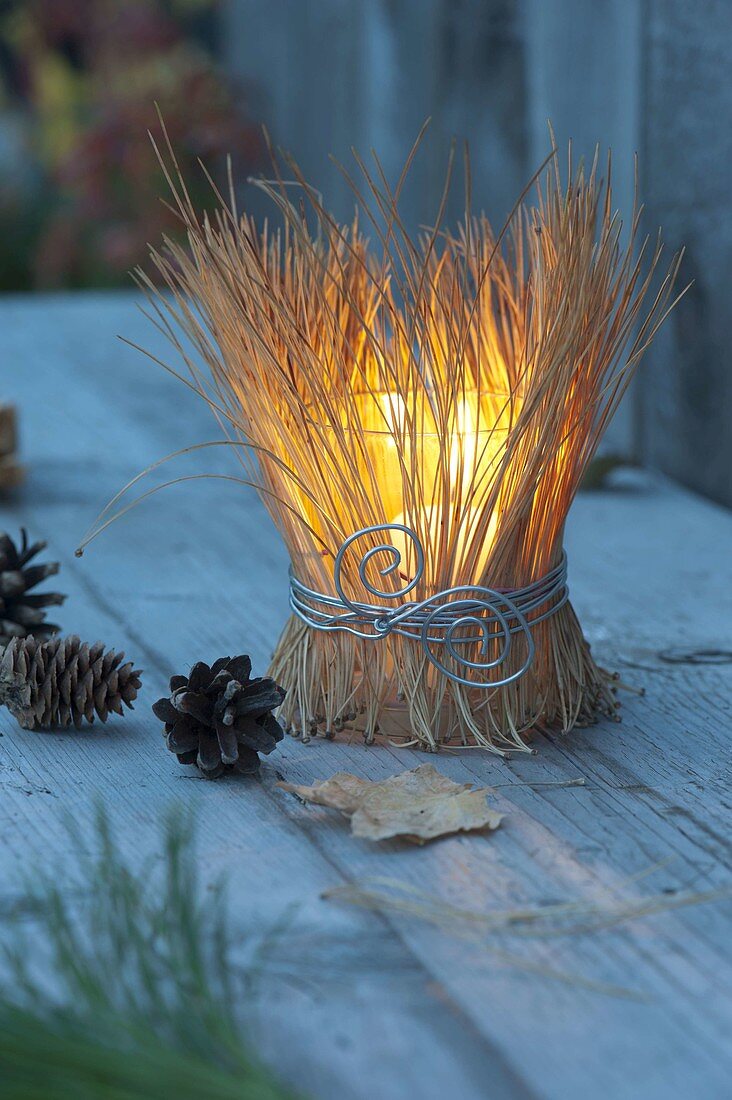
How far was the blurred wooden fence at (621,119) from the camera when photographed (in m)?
1.53

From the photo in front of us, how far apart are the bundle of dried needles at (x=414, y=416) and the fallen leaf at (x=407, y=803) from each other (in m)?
0.06

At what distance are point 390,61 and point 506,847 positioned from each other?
6.91ft

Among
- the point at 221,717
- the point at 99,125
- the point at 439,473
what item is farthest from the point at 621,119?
the point at 99,125

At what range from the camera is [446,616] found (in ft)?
2.68

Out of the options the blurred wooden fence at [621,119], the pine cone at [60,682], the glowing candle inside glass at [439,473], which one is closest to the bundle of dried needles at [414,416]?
the glowing candle inside glass at [439,473]

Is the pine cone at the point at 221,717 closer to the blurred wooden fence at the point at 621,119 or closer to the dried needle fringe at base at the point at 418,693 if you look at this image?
the dried needle fringe at base at the point at 418,693

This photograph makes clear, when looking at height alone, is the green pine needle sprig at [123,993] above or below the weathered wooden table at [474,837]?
above

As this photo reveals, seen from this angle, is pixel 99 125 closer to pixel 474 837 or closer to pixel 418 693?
pixel 418 693

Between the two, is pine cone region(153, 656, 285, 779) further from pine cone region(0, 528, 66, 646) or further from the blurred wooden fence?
the blurred wooden fence

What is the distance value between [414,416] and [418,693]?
183 millimetres

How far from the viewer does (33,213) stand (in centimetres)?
463

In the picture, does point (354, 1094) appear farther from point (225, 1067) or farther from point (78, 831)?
point (78, 831)

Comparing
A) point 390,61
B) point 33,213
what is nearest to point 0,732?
point 390,61

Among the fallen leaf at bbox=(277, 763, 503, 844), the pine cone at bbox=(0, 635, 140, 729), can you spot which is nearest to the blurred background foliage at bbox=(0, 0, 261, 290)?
the pine cone at bbox=(0, 635, 140, 729)
